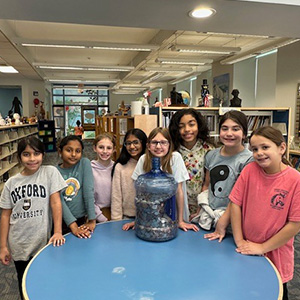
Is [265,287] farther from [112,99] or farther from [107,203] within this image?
[112,99]

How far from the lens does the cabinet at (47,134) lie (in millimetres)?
11516

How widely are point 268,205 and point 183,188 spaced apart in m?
0.59

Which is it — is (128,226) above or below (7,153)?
above

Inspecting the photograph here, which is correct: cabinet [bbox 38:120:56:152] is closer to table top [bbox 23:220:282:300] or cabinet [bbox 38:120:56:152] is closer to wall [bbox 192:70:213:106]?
wall [bbox 192:70:213:106]

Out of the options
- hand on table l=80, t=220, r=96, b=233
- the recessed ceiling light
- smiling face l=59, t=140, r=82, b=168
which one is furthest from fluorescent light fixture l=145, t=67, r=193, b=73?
hand on table l=80, t=220, r=96, b=233

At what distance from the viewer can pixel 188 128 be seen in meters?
2.09

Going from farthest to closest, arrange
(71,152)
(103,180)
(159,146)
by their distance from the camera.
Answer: (103,180) < (71,152) < (159,146)

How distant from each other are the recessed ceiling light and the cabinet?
9.49 meters

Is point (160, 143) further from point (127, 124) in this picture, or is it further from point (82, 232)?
point (127, 124)

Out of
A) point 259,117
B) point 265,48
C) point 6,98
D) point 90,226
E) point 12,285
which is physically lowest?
point 12,285

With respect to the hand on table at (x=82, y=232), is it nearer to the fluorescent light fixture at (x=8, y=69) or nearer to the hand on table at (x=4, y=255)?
the hand on table at (x=4, y=255)

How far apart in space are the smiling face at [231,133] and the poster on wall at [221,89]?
23.2ft

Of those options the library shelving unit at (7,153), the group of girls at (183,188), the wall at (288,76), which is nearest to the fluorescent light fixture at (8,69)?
the library shelving unit at (7,153)

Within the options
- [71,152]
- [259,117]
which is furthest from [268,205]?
[259,117]
